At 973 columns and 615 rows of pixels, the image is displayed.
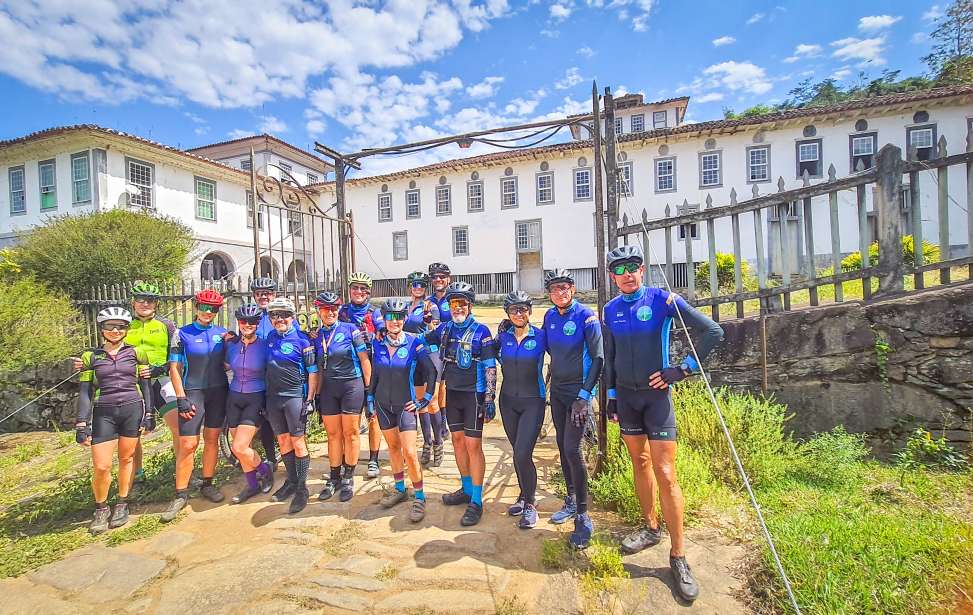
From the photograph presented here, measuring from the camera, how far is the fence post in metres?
4.84

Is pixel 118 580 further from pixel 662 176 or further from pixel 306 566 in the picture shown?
pixel 662 176

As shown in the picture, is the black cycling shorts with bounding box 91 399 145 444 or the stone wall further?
the stone wall

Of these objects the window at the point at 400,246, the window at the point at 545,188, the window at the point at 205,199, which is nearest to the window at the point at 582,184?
the window at the point at 545,188

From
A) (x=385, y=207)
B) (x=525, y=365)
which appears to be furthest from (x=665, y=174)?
(x=525, y=365)

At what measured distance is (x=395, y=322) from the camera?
4.50 metres

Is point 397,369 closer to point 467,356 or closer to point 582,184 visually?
point 467,356

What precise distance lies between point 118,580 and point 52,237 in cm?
1308

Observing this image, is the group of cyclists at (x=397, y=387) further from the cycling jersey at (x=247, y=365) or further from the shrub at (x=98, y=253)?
the shrub at (x=98, y=253)

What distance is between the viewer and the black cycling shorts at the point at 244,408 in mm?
4746

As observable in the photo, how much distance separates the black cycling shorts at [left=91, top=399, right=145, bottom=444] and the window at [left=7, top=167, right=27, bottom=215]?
22.4 metres

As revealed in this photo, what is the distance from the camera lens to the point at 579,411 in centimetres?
373

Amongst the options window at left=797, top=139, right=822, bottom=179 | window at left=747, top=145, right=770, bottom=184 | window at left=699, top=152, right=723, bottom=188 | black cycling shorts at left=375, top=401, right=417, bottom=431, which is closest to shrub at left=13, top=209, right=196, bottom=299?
black cycling shorts at left=375, top=401, right=417, bottom=431

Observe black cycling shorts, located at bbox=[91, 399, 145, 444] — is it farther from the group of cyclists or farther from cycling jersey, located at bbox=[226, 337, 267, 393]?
cycling jersey, located at bbox=[226, 337, 267, 393]

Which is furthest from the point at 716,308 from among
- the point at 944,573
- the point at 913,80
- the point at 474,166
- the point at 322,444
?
the point at 913,80
